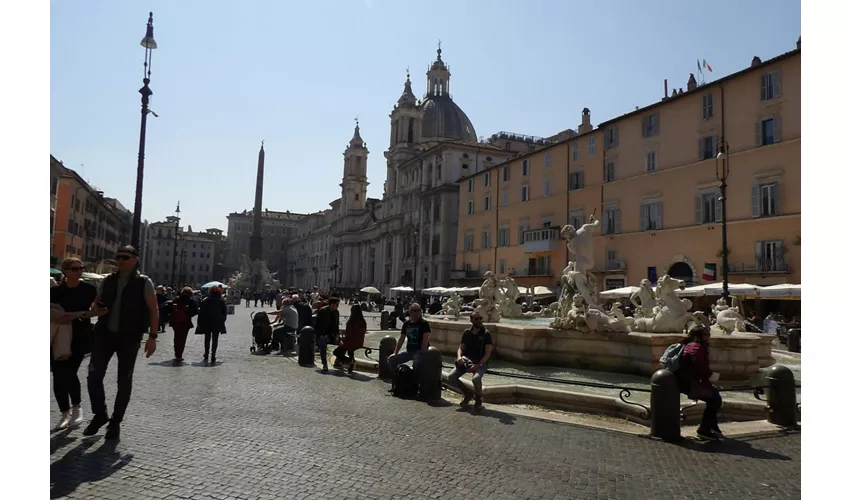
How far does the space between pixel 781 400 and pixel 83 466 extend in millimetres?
7015

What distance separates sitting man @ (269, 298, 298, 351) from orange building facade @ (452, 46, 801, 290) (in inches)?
668

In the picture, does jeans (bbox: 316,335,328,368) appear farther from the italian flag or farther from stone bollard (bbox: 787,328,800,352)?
the italian flag

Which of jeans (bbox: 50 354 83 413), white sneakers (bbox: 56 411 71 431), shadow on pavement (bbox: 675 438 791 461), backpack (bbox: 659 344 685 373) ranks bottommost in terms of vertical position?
shadow on pavement (bbox: 675 438 791 461)

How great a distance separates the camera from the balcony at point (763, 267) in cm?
2477

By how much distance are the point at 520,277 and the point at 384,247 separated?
33933mm

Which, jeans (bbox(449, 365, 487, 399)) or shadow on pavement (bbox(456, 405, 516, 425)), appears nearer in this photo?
shadow on pavement (bbox(456, 405, 516, 425))

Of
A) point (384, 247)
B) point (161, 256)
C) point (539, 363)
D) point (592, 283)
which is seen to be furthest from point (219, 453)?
point (161, 256)

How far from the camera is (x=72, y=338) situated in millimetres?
5516

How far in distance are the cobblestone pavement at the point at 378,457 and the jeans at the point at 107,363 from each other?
27cm

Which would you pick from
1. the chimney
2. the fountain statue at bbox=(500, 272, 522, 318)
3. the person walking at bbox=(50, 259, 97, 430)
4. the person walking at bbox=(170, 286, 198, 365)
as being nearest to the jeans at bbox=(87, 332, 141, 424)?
the person walking at bbox=(50, 259, 97, 430)

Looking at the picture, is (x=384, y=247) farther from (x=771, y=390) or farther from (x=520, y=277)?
(x=771, y=390)

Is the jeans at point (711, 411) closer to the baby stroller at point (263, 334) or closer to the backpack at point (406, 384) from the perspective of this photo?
the backpack at point (406, 384)

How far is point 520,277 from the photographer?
43.3 metres

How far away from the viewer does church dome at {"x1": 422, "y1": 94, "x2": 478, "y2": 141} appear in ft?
256
